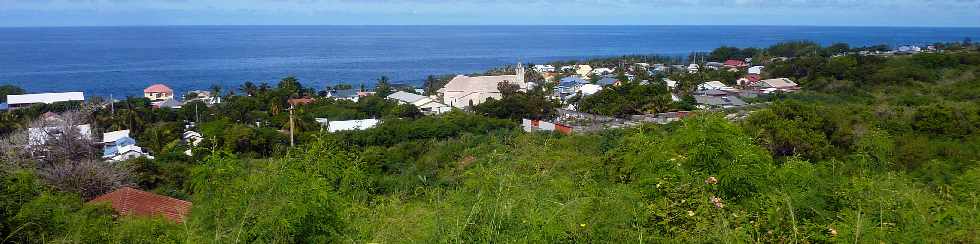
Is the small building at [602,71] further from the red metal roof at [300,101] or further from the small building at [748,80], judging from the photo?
the red metal roof at [300,101]

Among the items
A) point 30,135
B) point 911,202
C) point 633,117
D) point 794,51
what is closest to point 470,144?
point 633,117

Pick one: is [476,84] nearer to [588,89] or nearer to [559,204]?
[588,89]

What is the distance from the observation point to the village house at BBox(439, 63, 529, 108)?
28.1 m

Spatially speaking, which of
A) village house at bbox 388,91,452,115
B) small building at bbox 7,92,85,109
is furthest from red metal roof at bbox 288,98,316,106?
small building at bbox 7,92,85,109

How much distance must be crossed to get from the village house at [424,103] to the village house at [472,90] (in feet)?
2.85

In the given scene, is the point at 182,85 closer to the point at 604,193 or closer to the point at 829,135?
the point at 829,135

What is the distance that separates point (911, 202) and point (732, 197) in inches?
36.6

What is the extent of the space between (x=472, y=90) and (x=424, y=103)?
8.92ft

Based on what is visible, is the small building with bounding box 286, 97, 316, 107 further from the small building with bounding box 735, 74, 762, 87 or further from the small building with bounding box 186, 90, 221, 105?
the small building with bounding box 735, 74, 762, 87

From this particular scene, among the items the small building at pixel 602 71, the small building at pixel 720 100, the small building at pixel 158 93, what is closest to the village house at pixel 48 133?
the small building at pixel 158 93

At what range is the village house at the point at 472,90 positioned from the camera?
28109mm

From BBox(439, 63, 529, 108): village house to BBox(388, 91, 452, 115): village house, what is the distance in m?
0.87

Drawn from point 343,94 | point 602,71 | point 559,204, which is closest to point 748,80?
point 602,71

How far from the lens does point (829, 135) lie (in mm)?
13211
